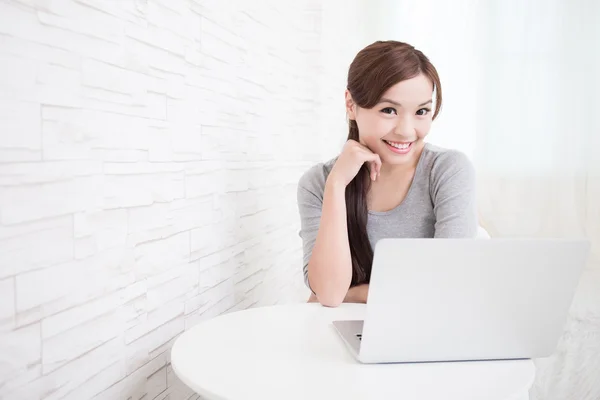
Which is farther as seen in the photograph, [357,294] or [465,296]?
[357,294]

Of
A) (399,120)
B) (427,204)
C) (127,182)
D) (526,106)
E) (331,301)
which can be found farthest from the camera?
(526,106)

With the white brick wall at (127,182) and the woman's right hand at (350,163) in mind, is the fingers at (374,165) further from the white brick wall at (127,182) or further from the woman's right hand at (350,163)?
the white brick wall at (127,182)

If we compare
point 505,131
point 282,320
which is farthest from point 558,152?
point 282,320

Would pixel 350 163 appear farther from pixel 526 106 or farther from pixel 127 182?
pixel 526 106

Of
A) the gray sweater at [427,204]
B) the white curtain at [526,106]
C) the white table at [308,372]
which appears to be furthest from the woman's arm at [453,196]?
the white curtain at [526,106]

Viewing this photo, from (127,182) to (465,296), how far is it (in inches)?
24.1

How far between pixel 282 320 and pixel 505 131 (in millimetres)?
1613

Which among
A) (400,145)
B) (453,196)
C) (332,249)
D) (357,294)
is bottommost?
(357,294)

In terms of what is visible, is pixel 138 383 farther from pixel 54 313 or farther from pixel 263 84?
pixel 263 84

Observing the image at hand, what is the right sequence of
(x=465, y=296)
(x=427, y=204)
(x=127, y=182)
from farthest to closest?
(x=427, y=204), (x=127, y=182), (x=465, y=296)

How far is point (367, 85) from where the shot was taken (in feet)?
4.63

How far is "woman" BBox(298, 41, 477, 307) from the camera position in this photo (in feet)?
4.51

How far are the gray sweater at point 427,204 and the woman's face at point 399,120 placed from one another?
0.26ft

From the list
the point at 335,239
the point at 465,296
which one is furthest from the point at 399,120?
the point at 465,296
